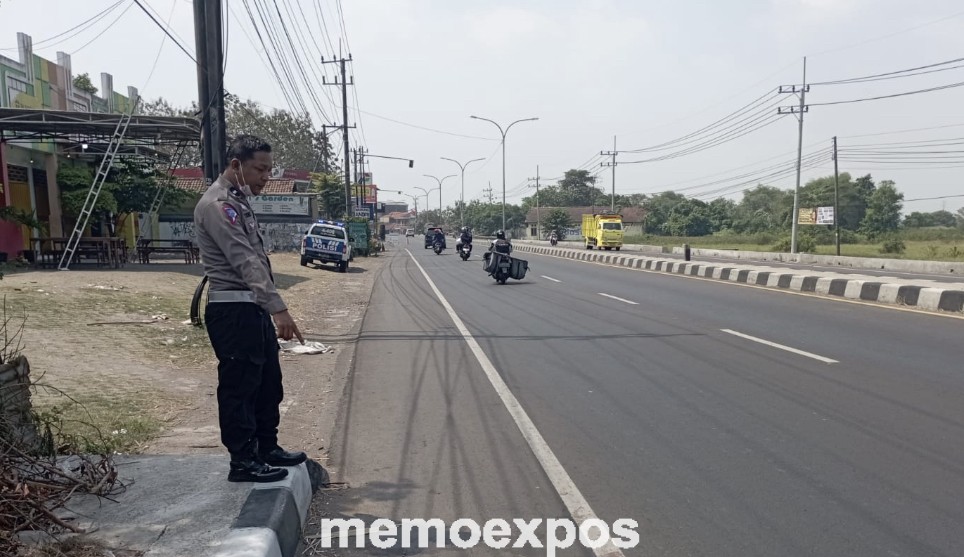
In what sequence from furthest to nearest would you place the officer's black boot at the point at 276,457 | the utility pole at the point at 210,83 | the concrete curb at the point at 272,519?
the utility pole at the point at 210,83
the officer's black boot at the point at 276,457
the concrete curb at the point at 272,519

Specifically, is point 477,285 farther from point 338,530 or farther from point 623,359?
point 338,530

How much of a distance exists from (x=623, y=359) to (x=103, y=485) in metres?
5.84

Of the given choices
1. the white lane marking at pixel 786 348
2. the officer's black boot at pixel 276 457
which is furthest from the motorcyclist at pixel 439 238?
the officer's black boot at pixel 276 457

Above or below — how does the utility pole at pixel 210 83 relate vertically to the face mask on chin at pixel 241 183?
above

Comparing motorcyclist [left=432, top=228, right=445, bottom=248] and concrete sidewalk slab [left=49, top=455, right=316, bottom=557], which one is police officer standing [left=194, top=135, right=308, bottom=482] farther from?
motorcyclist [left=432, top=228, right=445, bottom=248]

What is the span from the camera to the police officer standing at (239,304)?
380 centimetres

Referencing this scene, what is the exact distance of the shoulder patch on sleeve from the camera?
12.5 feet

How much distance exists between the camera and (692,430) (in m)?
5.41

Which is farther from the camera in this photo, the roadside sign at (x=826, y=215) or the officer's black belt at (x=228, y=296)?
the roadside sign at (x=826, y=215)

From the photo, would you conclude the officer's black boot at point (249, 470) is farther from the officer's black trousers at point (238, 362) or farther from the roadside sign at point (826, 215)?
the roadside sign at point (826, 215)

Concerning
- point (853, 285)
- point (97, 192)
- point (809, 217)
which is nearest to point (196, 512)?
point (853, 285)

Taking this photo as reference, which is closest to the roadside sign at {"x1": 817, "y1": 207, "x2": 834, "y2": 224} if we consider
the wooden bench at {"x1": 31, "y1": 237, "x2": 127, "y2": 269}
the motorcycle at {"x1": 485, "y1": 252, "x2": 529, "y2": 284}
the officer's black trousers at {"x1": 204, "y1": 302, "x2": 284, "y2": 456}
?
the motorcycle at {"x1": 485, "y1": 252, "x2": 529, "y2": 284}

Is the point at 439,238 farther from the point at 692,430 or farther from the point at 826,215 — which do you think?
the point at 692,430

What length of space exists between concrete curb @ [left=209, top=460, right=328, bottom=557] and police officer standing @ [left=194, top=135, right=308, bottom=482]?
0.14m
